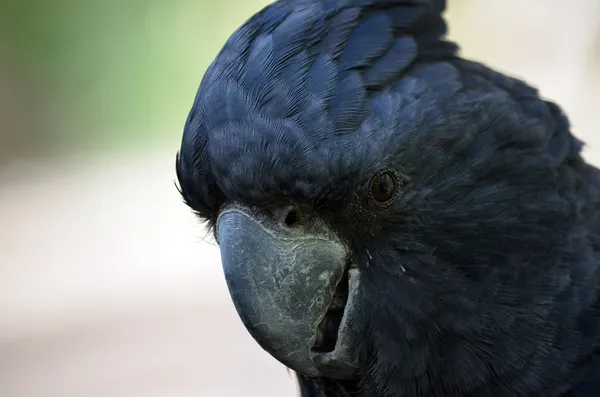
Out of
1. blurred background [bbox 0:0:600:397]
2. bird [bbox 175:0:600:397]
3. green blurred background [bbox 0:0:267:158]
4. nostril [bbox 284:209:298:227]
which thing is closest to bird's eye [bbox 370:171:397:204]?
bird [bbox 175:0:600:397]

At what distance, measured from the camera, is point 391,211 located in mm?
Result: 1008

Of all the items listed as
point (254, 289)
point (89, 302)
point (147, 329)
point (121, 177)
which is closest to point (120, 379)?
point (147, 329)

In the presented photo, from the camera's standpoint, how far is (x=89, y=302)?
3.54 metres

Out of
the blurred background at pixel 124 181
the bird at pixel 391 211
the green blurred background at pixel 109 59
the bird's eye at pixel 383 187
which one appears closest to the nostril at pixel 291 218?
the bird at pixel 391 211

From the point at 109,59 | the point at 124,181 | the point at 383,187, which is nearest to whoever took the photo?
the point at 383,187

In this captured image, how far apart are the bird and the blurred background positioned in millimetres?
2086

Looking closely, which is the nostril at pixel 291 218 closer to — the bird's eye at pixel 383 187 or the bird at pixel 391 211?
the bird at pixel 391 211

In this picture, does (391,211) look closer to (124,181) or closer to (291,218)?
(291,218)

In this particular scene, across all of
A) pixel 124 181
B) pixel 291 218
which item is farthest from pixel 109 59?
pixel 291 218

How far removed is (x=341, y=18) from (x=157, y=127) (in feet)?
10.1

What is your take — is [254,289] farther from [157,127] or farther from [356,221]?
[157,127]

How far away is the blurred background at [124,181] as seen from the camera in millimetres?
3217

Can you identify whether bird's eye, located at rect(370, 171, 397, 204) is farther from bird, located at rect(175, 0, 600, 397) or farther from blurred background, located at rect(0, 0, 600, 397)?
blurred background, located at rect(0, 0, 600, 397)

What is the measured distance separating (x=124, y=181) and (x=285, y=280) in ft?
11.0
